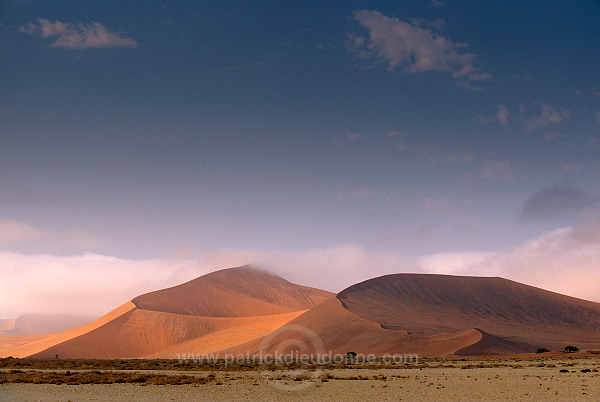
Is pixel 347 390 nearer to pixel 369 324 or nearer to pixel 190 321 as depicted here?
pixel 369 324

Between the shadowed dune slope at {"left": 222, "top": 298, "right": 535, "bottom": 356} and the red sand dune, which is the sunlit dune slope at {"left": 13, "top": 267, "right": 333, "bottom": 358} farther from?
the red sand dune

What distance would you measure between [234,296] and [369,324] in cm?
6845

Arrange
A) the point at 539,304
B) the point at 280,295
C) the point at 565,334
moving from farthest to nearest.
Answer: the point at 280,295, the point at 539,304, the point at 565,334

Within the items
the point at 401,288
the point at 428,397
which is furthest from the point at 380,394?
→ the point at 401,288

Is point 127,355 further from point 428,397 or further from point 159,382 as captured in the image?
point 428,397

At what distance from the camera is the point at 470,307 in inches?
4070

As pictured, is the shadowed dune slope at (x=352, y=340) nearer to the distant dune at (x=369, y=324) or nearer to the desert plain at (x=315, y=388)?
the distant dune at (x=369, y=324)

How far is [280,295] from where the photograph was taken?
6235 inches

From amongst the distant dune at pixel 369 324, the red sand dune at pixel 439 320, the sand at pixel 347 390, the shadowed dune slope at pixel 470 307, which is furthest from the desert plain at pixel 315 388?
the shadowed dune slope at pixel 470 307

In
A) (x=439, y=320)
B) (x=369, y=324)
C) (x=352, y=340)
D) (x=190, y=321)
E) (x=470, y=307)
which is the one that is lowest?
(x=352, y=340)

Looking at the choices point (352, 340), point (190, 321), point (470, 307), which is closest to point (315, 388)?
point (352, 340)

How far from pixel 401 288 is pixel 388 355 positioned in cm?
4468

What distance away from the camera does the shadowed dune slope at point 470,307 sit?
88.6m

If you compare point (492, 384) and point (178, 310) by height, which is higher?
point (178, 310)
